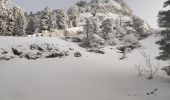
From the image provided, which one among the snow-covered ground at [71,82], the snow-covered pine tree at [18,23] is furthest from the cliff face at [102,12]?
the snow-covered ground at [71,82]

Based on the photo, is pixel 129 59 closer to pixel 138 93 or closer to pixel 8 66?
pixel 8 66

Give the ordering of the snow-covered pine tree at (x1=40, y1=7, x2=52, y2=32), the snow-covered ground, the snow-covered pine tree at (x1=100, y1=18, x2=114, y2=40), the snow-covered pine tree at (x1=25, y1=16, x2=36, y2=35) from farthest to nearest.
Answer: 1. the snow-covered pine tree at (x1=25, y1=16, x2=36, y2=35)
2. the snow-covered pine tree at (x1=40, y1=7, x2=52, y2=32)
3. the snow-covered pine tree at (x1=100, y1=18, x2=114, y2=40)
4. the snow-covered ground

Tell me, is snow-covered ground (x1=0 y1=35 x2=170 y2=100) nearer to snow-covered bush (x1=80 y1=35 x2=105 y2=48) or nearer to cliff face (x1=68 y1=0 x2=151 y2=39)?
snow-covered bush (x1=80 y1=35 x2=105 y2=48)

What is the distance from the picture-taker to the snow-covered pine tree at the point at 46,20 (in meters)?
84.6

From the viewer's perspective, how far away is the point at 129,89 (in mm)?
24203

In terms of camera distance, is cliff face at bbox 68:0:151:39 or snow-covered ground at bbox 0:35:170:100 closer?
snow-covered ground at bbox 0:35:170:100

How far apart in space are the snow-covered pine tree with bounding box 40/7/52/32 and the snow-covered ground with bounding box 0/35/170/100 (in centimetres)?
4317

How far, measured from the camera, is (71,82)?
28188mm

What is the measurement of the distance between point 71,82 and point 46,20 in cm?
5955

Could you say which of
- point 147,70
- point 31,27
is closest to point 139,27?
point 31,27

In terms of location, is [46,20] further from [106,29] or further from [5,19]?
[106,29]

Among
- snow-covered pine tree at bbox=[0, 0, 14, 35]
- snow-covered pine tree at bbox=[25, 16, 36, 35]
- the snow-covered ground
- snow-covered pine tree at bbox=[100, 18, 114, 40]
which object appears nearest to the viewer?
the snow-covered ground

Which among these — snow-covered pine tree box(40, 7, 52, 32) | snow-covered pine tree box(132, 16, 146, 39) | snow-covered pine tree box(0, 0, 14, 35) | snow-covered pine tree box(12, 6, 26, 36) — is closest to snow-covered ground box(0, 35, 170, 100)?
snow-covered pine tree box(0, 0, 14, 35)

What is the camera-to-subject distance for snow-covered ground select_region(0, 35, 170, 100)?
893 inches
